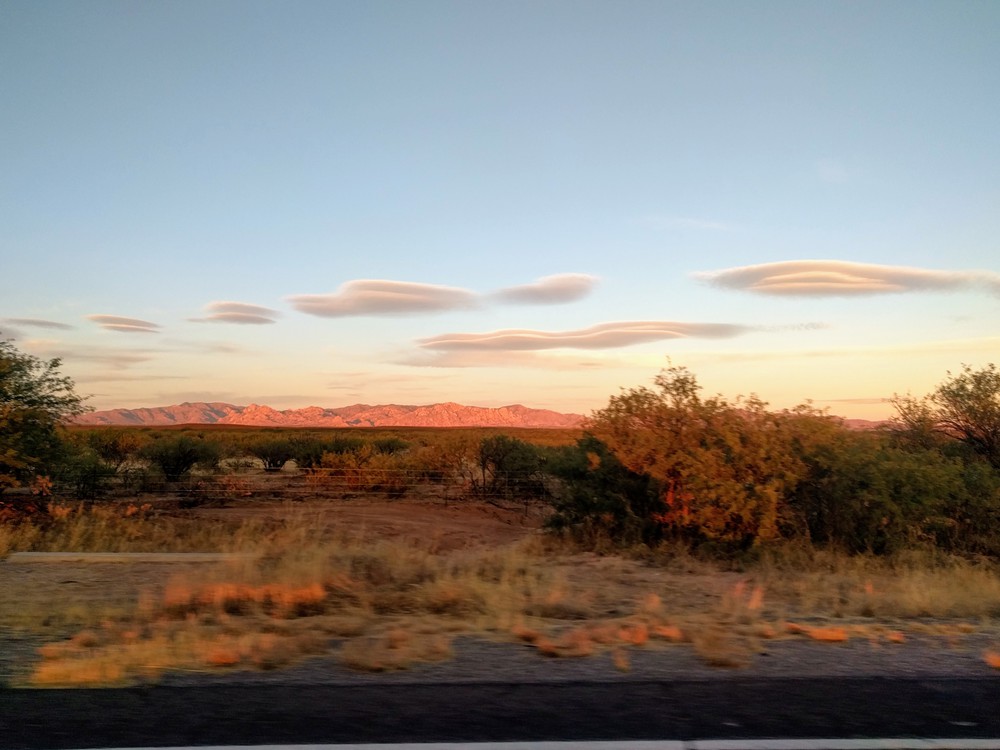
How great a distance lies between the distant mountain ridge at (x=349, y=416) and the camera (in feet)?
583

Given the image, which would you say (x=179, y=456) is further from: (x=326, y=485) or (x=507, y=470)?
(x=507, y=470)

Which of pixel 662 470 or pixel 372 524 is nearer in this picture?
pixel 662 470

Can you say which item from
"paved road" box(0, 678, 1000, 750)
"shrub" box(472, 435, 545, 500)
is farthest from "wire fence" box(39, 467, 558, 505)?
"paved road" box(0, 678, 1000, 750)

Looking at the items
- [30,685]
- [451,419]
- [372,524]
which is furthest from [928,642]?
[451,419]

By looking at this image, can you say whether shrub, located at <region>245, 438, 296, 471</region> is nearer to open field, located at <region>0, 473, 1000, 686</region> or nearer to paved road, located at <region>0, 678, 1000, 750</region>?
open field, located at <region>0, 473, 1000, 686</region>

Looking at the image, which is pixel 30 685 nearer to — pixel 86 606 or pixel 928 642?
pixel 86 606

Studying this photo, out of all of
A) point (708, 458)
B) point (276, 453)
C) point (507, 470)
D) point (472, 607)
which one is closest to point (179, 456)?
point (276, 453)

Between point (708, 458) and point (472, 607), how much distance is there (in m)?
9.01

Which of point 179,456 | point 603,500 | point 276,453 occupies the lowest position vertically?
point 276,453

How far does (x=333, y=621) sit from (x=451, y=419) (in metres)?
170

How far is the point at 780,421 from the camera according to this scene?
18.7 meters

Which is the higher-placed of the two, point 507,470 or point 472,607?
point 507,470

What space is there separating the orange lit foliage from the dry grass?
1143 millimetres

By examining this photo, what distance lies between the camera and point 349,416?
188375mm
